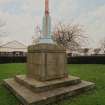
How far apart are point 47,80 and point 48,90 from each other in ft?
→ 2.03

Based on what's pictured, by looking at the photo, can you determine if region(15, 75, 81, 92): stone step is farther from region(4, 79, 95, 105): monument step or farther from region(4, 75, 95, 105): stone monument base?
region(4, 79, 95, 105): monument step

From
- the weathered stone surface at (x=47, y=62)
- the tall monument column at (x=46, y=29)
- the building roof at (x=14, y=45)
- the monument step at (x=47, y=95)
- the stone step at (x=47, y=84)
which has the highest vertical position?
the building roof at (x=14, y=45)

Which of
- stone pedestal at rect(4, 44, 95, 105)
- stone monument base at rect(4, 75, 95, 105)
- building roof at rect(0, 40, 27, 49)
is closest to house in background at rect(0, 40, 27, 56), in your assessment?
building roof at rect(0, 40, 27, 49)

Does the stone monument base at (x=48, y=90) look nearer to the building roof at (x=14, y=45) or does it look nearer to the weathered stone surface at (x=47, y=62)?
the weathered stone surface at (x=47, y=62)

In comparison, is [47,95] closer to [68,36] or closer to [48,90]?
[48,90]

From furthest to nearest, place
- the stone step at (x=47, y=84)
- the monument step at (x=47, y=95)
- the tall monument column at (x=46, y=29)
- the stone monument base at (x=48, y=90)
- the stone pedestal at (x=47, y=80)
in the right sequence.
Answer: the tall monument column at (x=46, y=29) → the stone step at (x=47, y=84) → the stone pedestal at (x=47, y=80) → the stone monument base at (x=48, y=90) → the monument step at (x=47, y=95)

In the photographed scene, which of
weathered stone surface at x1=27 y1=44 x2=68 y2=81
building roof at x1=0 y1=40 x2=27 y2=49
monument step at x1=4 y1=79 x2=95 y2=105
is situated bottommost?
monument step at x1=4 y1=79 x2=95 y2=105

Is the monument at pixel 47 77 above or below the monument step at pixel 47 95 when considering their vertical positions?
above

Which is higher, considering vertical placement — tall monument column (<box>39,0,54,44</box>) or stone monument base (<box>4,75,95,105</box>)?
tall monument column (<box>39,0,54,44</box>)

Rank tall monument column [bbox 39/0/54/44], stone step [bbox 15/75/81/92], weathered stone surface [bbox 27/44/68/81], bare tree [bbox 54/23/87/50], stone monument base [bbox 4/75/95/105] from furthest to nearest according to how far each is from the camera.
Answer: bare tree [bbox 54/23/87/50] < tall monument column [bbox 39/0/54/44] < weathered stone surface [bbox 27/44/68/81] < stone step [bbox 15/75/81/92] < stone monument base [bbox 4/75/95/105]

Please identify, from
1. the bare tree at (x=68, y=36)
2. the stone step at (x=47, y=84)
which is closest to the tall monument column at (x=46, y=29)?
the stone step at (x=47, y=84)

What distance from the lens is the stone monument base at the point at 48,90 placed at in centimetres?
501

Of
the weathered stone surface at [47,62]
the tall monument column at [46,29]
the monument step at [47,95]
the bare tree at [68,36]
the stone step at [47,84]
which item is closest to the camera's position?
the monument step at [47,95]

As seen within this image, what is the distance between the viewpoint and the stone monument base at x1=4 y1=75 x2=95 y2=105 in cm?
501
